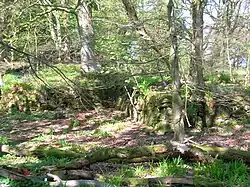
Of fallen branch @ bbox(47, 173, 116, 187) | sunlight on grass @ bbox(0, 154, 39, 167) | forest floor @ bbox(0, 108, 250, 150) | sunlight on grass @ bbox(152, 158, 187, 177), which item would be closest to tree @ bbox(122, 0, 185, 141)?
forest floor @ bbox(0, 108, 250, 150)

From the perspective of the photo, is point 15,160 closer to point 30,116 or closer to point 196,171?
point 196,171

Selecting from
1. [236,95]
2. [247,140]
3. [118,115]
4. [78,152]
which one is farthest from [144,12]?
[78,152]

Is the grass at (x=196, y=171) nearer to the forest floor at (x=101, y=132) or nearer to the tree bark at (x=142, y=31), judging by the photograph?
the forest floor at (x=101, y=132)

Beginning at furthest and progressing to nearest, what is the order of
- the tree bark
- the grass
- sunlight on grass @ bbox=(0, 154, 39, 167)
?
the tree bark, sunlight on grass @ bbox=(0, 154, 39, 167), the grass

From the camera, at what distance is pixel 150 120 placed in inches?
386

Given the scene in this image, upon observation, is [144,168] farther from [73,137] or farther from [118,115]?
[118,115]

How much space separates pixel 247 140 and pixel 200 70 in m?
2.43

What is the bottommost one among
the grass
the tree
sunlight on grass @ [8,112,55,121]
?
the grass

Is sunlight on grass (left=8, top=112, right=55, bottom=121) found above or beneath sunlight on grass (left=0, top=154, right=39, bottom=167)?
above

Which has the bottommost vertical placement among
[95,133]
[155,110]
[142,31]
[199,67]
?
[95,133]

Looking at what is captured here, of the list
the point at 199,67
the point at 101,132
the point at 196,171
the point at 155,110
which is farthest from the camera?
the point at 155,110

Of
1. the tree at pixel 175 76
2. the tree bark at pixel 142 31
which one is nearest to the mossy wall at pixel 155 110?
the tree bark at pixel 142 31

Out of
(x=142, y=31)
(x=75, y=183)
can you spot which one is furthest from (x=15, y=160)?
(x=142, y=31)

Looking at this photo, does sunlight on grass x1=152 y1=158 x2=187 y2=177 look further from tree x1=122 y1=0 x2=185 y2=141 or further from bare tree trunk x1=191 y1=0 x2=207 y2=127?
bare tree trunk x1=191 y1=0 x2=207 y2=127
